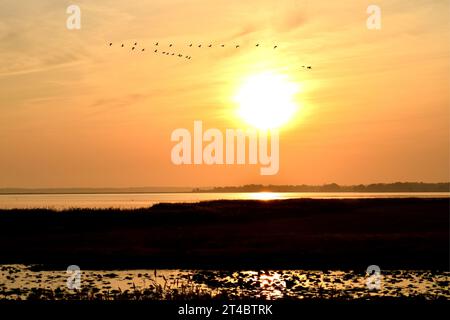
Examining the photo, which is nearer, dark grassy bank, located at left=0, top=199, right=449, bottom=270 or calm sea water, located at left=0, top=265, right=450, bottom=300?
calm sea water, located at left=0, top=265, right=450, bottom=300

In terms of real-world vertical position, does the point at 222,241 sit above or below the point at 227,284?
above

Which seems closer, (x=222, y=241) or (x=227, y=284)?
(x=227, y=284)

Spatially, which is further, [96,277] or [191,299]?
[96,277]

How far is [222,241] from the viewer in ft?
153

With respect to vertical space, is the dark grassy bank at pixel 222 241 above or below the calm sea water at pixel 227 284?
above

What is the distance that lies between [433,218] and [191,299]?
4693cm

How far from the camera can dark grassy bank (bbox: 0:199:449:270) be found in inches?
1465

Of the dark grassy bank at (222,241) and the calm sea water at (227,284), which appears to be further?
the dark grassy bank at (222,241)

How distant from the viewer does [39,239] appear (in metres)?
49.8

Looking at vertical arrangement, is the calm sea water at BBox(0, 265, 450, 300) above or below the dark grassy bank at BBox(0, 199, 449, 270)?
below

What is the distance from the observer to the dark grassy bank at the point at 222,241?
37.2 meters
